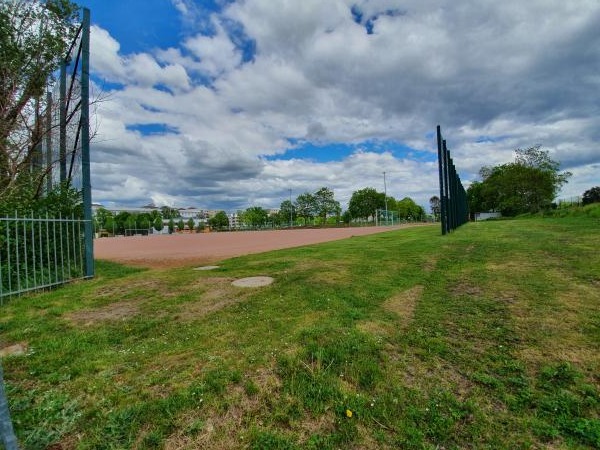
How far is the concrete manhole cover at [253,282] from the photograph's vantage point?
5619 millimetres

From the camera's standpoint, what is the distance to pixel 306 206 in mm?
82562

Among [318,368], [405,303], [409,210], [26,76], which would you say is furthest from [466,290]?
[409,210]

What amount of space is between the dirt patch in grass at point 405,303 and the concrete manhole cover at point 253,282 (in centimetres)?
227

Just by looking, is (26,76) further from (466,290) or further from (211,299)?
(466,290)

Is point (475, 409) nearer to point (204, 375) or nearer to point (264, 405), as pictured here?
point (264, 405)

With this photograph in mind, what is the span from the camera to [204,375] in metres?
2.56

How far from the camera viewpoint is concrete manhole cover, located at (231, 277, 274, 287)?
5.62m

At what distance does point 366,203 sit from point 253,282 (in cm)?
7289

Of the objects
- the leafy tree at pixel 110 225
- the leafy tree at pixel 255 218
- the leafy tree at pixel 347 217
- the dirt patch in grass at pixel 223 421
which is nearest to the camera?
the dirt patch in grass at pixel 223 421

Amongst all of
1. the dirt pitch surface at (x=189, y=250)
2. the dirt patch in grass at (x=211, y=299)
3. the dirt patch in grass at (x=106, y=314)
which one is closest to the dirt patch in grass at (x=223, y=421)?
the dirt patch in grass at (x=211, y=299)

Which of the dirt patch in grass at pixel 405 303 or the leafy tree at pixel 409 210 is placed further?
the leafy tree at pixel 409 210

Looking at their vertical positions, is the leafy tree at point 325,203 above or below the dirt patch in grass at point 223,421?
above

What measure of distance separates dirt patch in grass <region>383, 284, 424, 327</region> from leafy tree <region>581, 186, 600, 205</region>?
1630 inches

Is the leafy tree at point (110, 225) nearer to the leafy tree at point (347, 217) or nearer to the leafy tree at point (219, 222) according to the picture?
the leafy tree at point (219, 222)
